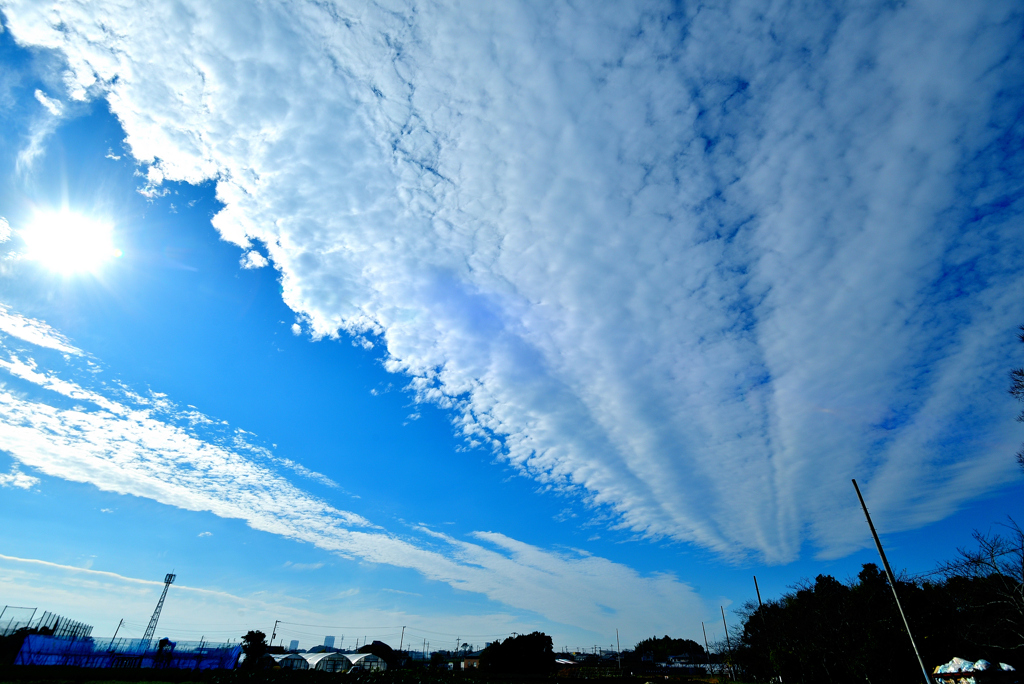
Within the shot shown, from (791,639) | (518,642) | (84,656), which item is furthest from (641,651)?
(84,656)

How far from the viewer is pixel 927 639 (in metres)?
33.6

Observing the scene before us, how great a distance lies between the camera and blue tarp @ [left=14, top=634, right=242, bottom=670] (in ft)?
125

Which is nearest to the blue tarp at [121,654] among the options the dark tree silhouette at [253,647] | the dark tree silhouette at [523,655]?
the dark tree silhouette at [253,647]

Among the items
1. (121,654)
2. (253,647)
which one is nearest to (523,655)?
(253,647)

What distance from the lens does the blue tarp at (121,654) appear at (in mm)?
37988

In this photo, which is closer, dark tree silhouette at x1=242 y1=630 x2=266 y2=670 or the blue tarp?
the blue tarp

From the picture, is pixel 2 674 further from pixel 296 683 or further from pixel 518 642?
pixel 518 642

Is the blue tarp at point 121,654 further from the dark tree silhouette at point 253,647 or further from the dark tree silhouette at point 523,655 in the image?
the dark tree silhouette at point 523,655

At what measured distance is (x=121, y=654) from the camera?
46.4 m

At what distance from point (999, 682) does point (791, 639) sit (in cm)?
2682

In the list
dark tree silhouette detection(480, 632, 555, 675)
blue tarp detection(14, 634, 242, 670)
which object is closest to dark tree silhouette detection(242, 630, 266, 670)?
blue tarp detection(14, 634, 242, 670)

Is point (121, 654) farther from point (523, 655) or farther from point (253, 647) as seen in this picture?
point (523, 655)

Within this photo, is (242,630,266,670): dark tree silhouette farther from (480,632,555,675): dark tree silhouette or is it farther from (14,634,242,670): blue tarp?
(480,632,555,675): dark tree silhouette

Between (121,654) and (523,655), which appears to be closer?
(121,654)
